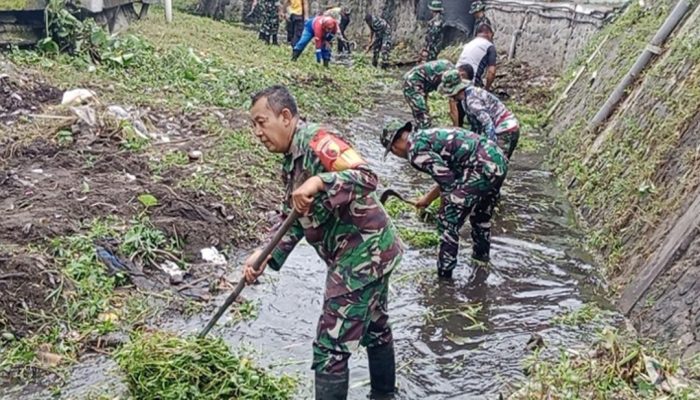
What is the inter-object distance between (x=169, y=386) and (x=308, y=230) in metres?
1.02

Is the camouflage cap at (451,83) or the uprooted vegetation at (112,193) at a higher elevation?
the camouflage cap at (451,83)

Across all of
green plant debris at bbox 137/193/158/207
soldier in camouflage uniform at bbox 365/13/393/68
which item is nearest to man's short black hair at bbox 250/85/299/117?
green plant debris at bbox 137/193/158/207

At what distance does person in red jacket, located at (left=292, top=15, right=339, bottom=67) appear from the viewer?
16.9 metres

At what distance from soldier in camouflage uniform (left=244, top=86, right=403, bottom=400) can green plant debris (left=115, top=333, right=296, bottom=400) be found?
1.19 feet

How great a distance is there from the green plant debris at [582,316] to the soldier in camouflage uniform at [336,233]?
200 centimetres

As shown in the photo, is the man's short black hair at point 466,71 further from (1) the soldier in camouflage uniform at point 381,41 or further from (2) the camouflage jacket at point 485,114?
(1) the soldier in camouflage uniform at point 381,41

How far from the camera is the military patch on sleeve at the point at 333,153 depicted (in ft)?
11.6

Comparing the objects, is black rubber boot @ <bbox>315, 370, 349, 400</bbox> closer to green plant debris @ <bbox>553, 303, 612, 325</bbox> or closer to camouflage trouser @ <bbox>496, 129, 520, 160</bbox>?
green plant debris @ <bbox>553, 303, 612, 325</bbox>

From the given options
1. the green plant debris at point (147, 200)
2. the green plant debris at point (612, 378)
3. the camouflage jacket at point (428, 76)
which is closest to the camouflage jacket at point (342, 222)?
the green plant debris at point (612, 378)

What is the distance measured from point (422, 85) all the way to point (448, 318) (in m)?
2.72

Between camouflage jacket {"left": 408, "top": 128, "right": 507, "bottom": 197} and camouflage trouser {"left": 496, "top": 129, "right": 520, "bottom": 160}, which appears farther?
camouflage trouser {"left": 496, "top": 129, "right": 520, "bottom": 160}

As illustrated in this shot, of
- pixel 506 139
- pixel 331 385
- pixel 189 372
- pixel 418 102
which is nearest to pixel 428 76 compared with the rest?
pixel 418 102

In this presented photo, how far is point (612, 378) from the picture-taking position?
3.72 meters

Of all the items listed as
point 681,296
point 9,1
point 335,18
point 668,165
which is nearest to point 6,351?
point 681,296
